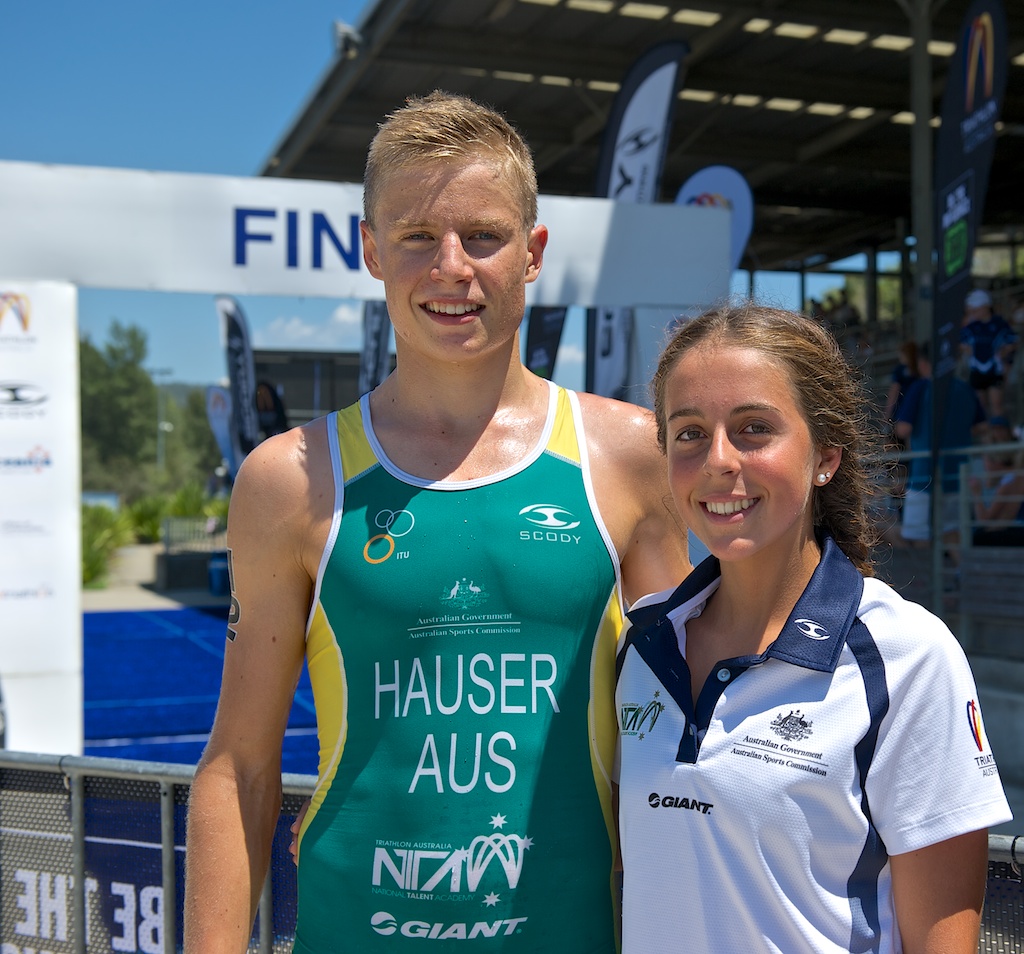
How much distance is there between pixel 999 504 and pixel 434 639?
310 inches

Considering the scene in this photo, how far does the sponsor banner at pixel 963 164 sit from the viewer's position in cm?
766

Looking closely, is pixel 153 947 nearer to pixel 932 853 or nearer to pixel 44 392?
pixel 932 853

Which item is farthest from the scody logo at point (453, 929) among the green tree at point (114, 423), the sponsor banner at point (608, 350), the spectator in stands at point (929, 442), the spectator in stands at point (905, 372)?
the green tree at point (114, 423)

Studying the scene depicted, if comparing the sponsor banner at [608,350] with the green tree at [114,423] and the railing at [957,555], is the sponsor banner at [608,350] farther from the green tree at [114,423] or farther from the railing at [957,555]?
the green tree at [114,423]

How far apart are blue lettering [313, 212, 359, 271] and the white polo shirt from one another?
527cm

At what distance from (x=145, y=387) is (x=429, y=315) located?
233 ft

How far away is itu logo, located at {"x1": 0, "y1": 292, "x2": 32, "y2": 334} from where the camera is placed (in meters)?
6.04

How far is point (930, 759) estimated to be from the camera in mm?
1388

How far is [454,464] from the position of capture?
1807mm

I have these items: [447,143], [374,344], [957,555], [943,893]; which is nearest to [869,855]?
[943,893]

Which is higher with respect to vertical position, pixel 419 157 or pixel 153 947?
pixel 419 157

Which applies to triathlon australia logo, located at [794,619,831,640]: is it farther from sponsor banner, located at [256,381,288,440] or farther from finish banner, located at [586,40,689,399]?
sponsor banner, located at [256,381,288,440]

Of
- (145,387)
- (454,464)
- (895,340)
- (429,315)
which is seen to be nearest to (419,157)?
(429,315)

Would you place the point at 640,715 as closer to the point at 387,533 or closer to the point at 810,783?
the point at 810,783
